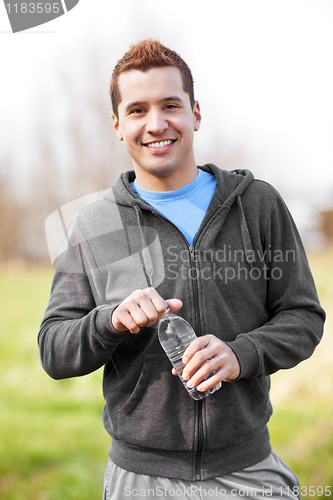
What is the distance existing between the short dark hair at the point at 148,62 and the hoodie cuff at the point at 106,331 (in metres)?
0.67

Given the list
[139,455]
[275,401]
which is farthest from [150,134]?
[275,401]

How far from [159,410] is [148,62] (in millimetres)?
1057

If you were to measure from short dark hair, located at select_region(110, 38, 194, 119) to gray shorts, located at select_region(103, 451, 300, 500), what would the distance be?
1.16m

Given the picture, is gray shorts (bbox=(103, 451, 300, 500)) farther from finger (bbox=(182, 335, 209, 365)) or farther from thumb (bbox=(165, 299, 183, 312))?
thumb (bbox=(165, 299, 183, 312))

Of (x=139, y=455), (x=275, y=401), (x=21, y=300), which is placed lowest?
(x=275, y=401)

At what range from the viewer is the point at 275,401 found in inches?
158

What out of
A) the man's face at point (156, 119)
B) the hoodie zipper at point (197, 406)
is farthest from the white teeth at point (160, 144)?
the hoodie zipper at point (197, 406)

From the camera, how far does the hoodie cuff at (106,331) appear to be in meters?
1.30

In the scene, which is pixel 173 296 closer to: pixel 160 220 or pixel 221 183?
pixel 160 220

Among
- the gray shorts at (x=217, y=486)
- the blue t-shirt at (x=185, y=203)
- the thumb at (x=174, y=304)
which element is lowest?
the gray shorts at (x=217, y=486)

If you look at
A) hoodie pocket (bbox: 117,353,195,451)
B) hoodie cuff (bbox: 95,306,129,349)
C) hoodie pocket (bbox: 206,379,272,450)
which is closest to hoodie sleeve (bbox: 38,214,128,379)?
hoodie cuff (bbox: 95,306,129,349)

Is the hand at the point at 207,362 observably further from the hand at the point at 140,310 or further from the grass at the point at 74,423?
the grass at the point at 74,423

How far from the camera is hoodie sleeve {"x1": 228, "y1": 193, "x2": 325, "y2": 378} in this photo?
1.40m

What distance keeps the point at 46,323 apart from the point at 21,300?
4.11 metres
